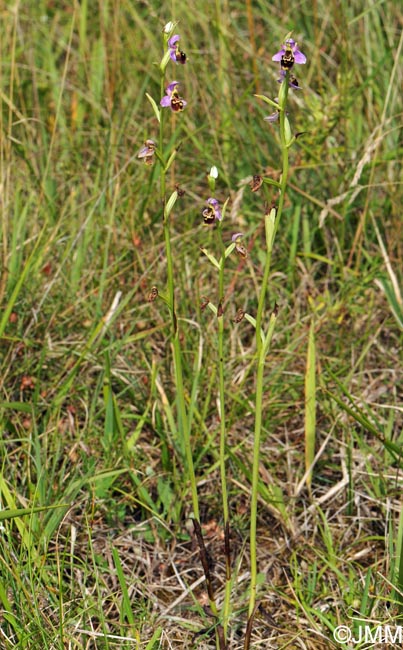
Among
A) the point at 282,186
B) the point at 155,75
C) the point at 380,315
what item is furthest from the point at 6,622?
the point at 155,75

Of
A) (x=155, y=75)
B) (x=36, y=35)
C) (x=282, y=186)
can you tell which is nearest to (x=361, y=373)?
(x=282, y=186)

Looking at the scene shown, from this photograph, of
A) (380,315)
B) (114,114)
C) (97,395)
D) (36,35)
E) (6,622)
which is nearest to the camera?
(6,622)

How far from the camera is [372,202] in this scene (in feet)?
10.3

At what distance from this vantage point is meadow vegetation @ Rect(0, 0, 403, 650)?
7.01 ft

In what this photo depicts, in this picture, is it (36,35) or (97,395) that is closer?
(97,395)

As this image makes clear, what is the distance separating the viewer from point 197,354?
262 cm

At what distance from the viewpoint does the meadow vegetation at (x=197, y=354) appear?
2.14 metres

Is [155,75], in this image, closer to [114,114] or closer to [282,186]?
[114,114]

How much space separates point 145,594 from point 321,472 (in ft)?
2.20

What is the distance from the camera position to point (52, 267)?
291cm

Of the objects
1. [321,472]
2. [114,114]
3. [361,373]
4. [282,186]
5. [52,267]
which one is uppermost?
[282,186]

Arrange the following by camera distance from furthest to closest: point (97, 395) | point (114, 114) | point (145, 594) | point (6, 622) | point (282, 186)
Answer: point (114, 114) → point (97, 395) → point (145, 594) → point (6, 622) → point (282, 186)

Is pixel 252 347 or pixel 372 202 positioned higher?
pixel 372 202

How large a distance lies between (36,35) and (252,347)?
6.94ft
